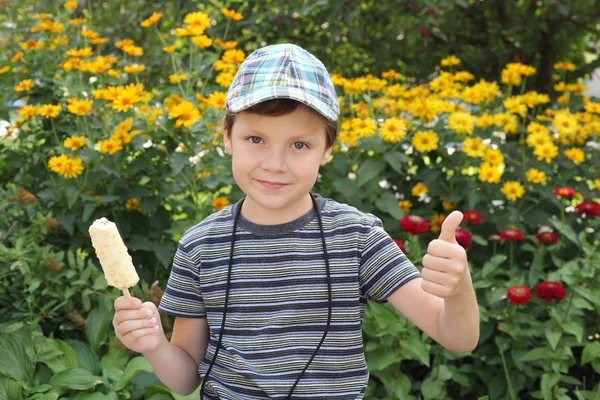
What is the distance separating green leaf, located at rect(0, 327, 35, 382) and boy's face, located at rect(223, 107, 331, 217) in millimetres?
1139

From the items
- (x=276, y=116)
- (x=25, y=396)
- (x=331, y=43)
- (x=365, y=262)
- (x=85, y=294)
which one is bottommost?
(x=25, y=396)

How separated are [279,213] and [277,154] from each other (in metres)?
0.17

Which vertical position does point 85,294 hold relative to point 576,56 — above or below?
below

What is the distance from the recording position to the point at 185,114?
110 inches

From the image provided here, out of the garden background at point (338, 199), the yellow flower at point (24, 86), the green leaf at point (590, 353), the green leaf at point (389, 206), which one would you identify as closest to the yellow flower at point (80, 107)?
the garden background at point (338, 199)

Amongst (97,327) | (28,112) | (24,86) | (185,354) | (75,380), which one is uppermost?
(24,86)

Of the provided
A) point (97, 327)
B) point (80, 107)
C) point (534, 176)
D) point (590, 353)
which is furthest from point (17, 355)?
point (534, 176)

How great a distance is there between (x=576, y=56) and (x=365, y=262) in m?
4.05

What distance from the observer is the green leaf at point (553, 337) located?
2.56m

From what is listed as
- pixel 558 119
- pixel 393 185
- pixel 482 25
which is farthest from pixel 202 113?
pixel 482 25

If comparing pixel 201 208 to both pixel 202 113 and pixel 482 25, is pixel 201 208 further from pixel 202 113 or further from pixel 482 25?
pixel 482 25

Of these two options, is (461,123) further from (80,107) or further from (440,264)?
(440,264)

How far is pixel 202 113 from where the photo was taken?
3.10 metres

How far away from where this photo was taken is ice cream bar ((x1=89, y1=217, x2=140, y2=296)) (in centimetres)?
139
